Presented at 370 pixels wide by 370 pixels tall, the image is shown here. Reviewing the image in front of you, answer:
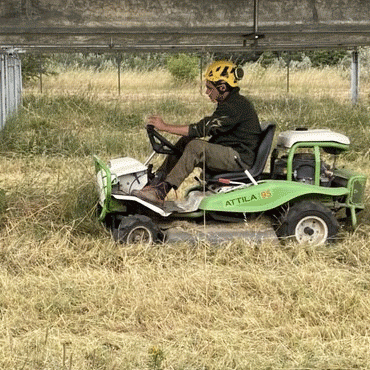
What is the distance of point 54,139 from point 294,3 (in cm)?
656

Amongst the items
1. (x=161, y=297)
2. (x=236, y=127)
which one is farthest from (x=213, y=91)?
(x=161, y=297)

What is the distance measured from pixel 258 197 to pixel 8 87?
9517 millimetres

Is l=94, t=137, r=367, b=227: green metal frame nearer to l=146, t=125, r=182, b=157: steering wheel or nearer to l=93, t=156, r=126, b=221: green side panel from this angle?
l=93, t=156, r=126, b=221: green side panel

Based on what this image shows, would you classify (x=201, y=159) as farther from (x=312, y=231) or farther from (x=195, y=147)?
(x=312, y=231)

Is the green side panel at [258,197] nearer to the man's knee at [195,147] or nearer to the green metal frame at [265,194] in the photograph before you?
the green metal frame at [265,194]

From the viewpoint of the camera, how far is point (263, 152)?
295 inches

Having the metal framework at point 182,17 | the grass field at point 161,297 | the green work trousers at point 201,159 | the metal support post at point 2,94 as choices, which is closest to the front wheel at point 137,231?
the grass field at point 161,297

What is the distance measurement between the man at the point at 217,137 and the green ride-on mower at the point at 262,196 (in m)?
0.10

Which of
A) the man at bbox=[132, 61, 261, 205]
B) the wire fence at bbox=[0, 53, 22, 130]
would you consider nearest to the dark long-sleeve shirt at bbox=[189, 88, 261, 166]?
the man at bbox=[132, 61, 261, 205]

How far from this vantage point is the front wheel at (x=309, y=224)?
7.20m

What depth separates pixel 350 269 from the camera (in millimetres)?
6707

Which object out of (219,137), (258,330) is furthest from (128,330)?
(219,137)

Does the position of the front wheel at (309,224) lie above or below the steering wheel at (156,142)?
below

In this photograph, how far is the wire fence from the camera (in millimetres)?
13976
